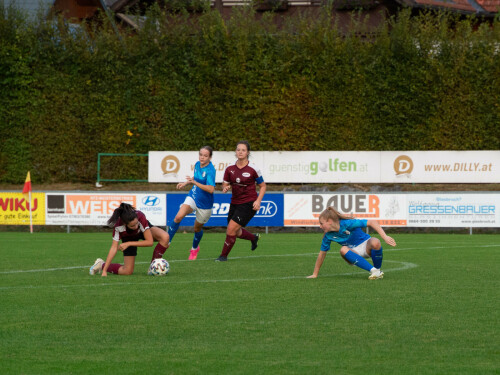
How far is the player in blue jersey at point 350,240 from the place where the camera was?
11.0 metres

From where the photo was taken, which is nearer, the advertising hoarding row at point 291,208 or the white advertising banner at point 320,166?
the advertising hoarding row at point 291,208

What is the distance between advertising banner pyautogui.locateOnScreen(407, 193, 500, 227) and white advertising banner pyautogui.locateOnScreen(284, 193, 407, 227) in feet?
1.23

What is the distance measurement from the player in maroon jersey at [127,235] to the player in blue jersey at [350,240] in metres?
2.28

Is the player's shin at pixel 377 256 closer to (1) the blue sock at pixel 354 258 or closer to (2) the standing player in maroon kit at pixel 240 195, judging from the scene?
(1) the blue sock at pixel 354 258

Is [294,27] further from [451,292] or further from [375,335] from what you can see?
[375,335]

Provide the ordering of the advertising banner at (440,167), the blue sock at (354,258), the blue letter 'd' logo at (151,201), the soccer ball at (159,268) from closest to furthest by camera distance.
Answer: the blue sock at (354,258) < the soccer ball at (159,268) < the blue letter 'd' logo at (151,201) < the advertising banner at (440,167)

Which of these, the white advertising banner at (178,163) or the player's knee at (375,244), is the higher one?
the white advertising banner at (178,163)

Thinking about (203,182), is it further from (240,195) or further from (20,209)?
(20,209)

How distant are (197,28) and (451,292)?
22998 millimetres

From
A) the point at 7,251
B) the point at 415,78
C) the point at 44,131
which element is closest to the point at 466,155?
the point at 415,78

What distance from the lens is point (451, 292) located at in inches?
395

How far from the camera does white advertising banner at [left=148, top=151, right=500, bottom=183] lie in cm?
2845

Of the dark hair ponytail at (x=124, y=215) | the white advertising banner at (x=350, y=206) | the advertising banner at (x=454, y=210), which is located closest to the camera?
the dark hair ponytail at (x=124, y=215)

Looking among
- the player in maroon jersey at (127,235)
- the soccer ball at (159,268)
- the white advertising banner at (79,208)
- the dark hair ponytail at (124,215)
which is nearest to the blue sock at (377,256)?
the soccer ball at (159,268)
